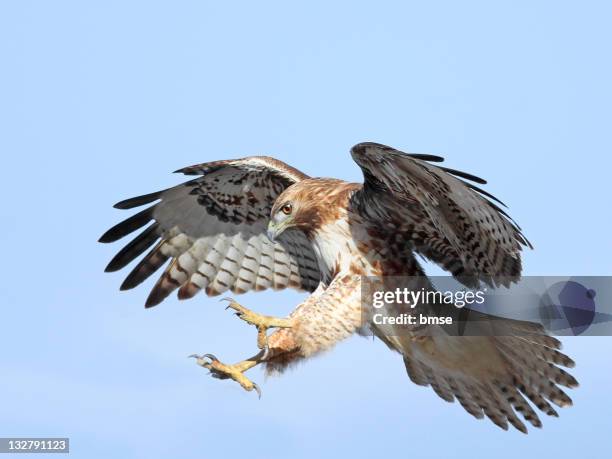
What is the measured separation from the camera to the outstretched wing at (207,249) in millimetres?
13289

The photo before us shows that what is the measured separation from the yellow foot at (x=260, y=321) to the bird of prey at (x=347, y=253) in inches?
0.5

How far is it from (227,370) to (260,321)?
1.58ft

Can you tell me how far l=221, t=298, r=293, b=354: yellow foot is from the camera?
35.2ft

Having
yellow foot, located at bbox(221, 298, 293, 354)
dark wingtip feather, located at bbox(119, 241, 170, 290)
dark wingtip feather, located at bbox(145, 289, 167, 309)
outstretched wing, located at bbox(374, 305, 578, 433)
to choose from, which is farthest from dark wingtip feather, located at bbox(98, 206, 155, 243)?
outstretched wing, located at bbox(374, 305, 578, 433)

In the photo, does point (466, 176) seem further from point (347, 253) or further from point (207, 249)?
point (207, 249)

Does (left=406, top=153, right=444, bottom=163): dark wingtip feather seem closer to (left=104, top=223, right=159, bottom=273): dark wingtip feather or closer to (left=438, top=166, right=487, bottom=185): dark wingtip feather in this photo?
(left=438, top=166, right=487, bottom=185): dark wingtip feather

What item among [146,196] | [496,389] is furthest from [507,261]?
[146,196]

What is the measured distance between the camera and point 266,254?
44.0 ft

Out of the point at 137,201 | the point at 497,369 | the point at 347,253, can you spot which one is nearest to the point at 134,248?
the point at 137,201

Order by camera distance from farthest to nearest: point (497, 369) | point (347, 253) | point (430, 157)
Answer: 1. point (497, 369)
2. point (347, 253)
3. point (430, 157)

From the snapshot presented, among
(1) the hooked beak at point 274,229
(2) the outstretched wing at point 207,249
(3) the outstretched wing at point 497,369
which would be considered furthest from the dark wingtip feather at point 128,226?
(3) the outstretched wing at point 497,369

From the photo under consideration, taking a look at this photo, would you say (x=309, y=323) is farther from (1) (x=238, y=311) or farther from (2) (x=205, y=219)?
(2) (x=205, y=219)

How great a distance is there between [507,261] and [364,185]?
1436 mm

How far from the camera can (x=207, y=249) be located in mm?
13453
